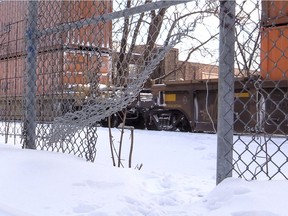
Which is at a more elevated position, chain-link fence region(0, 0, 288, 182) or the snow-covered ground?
chain-link fence region(0, 0, 288, 182)

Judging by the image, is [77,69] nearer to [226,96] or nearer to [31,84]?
[31,84]

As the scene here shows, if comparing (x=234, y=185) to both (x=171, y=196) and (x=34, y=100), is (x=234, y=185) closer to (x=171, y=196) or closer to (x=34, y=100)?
(x=171, y=196)

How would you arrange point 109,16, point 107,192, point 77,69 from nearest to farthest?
point 107,192, point 109,16, point 77,69

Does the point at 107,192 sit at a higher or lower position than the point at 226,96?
lower

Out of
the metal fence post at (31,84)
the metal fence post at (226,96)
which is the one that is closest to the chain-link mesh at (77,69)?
the metal fence post at (31,84)

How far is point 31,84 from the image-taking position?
3818 mm

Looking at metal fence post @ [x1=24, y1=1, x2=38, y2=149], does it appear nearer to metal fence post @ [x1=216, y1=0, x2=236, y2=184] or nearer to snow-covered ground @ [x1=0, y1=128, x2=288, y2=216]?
snow-covered ground @ [x1=0, y1=128, x2=288, y2=216]

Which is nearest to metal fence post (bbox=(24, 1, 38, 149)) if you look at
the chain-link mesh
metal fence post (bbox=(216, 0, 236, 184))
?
the chain-link mesh

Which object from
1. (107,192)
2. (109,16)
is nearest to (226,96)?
(107,192)

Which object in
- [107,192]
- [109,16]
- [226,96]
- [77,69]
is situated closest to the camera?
[226,96]

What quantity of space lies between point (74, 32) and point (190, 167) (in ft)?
7.66

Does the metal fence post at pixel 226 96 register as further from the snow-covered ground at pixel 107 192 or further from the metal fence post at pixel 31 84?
the metal fence post at pixel 31 84

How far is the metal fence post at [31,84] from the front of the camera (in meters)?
3.79

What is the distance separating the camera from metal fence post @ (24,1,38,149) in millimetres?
3785
